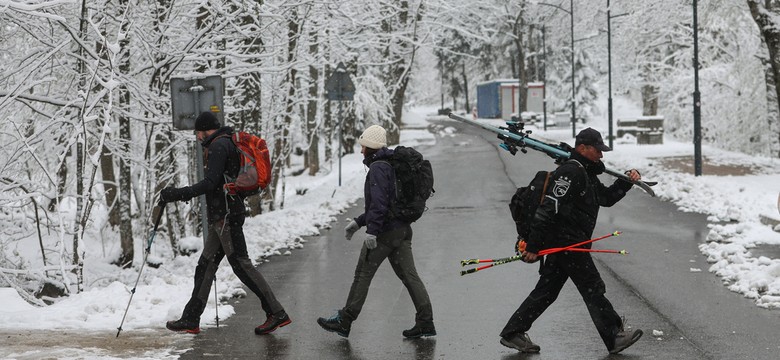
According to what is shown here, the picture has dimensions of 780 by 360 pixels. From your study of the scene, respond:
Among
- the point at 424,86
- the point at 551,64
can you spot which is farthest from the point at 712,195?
the point at 424,86

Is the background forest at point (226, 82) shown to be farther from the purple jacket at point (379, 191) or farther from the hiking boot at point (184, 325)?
the purple jacket at point (379, 191)

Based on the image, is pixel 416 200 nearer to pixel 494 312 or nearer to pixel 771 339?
pixel 494 312

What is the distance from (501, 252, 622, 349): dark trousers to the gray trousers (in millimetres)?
838

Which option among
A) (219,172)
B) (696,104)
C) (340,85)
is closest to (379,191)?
(219,172)

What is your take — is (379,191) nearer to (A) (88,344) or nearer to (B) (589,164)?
(B) (589,164)

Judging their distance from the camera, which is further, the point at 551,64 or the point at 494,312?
the point at 551,64

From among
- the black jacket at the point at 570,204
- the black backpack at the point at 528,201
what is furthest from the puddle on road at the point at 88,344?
the black jacket at the point at 570,204

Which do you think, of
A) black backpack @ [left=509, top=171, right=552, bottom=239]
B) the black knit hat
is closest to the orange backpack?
the black knit hat

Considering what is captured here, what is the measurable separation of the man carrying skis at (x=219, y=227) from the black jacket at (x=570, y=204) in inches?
95.0

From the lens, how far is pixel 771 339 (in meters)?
8.01

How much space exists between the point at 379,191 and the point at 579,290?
5.67 ft

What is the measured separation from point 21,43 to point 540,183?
1017cm

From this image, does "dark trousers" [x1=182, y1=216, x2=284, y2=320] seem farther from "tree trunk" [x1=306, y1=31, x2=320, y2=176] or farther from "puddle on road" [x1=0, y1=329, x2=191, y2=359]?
"tree trunk" [x1=306, y1=31, x2=320, y2=176]

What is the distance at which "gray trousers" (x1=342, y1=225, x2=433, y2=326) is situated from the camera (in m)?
8.17
